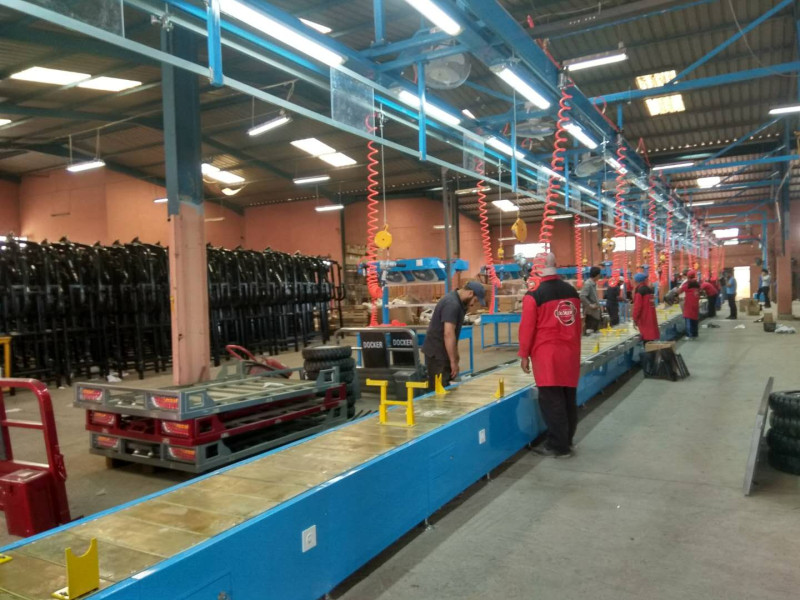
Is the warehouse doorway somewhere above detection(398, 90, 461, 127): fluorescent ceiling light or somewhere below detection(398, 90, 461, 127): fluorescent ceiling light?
below

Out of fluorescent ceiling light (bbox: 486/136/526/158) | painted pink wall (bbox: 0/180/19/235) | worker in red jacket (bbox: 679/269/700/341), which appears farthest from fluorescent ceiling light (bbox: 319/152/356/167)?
fluorescent ceiling light (bbox: 486/136/526/158)

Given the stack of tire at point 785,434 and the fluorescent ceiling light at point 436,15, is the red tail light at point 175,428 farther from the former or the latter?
the stack of tire at point 785,434

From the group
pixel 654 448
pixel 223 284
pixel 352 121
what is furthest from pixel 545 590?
pixel 223 284

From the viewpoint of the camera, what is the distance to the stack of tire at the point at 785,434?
4.54m

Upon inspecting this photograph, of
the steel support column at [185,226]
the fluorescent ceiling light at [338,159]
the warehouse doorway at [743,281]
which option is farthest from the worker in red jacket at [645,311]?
the warehouse doorway at [743,281]

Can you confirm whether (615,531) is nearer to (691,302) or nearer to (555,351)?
(555,351)

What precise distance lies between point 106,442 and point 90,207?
62.7 feet

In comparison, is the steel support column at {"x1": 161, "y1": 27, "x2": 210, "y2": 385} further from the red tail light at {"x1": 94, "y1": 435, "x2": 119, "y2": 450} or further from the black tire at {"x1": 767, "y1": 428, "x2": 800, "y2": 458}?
the black tire at {"x1": 767, "y1": 428, "x2": 800, "y2": 458}

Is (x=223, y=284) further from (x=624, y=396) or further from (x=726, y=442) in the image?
→ (x=726, y=442)

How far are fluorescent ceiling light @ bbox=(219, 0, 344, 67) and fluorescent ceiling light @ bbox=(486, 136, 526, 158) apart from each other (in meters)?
3.22

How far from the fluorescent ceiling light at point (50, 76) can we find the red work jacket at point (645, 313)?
42.9 feet

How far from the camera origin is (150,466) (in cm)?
558

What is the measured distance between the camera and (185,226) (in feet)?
29.1

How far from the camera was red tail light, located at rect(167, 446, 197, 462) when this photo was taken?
4785 mm
